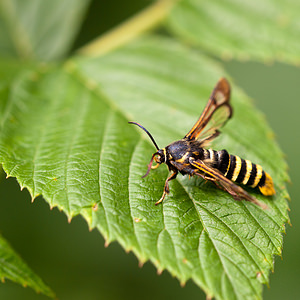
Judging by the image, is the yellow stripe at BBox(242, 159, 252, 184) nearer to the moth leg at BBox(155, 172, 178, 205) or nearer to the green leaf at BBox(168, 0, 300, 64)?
the moth leg at BBox(155, 172, 178, 205)

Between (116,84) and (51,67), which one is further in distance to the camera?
(51,67)

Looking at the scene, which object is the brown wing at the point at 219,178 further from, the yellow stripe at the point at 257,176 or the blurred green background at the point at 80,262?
the blurred green background at the point at 80,262

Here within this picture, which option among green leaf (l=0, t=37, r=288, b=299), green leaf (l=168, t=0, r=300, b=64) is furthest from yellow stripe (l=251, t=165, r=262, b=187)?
green leaf (l=168, t=0, r=300, b=64)

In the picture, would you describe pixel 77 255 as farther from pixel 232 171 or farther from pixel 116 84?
pixel 232 171

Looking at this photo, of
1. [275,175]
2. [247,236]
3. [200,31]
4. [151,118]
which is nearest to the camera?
[247,236]

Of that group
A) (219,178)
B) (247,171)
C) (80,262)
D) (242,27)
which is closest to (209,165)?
(219,178)

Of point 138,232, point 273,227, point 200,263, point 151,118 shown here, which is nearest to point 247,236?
point 273,227
